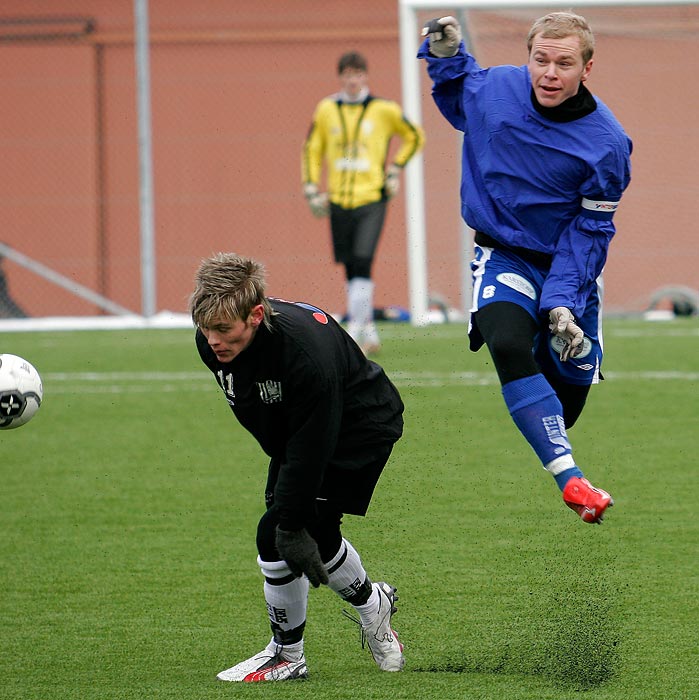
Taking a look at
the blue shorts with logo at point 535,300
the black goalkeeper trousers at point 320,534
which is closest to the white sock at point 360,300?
the blue shorts with logo at point 535,300

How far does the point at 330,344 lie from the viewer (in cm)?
420

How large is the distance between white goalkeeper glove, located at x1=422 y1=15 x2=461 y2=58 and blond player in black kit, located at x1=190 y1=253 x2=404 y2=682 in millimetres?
1263

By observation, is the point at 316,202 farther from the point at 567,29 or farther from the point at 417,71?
the point at 567,29

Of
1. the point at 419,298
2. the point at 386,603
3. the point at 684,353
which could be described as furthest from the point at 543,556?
the point at 419,298

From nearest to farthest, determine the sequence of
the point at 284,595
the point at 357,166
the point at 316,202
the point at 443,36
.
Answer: the point at 284,595
the point at 443,36
the point at 316,202
the point at 357,166

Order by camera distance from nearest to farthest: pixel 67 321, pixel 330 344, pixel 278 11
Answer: pixel 330 344, pixel 67 321, pixel 278 11

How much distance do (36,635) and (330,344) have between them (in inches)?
62.1

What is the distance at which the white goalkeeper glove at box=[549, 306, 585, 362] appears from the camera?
180 inches

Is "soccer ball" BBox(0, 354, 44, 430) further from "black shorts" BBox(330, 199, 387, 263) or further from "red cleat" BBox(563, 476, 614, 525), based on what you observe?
"black shorts" BBox(330, 199, 387, 263)

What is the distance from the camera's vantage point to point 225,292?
3.90m

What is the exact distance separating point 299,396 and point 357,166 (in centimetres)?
841

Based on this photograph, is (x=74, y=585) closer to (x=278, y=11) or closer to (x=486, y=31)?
(x=486, y=31)

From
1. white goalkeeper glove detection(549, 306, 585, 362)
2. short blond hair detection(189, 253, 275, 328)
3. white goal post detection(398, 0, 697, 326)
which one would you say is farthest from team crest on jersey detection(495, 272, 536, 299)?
white goal post detection(398, 0, 697, 326)

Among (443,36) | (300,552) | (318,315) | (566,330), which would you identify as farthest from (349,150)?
(300,552)
